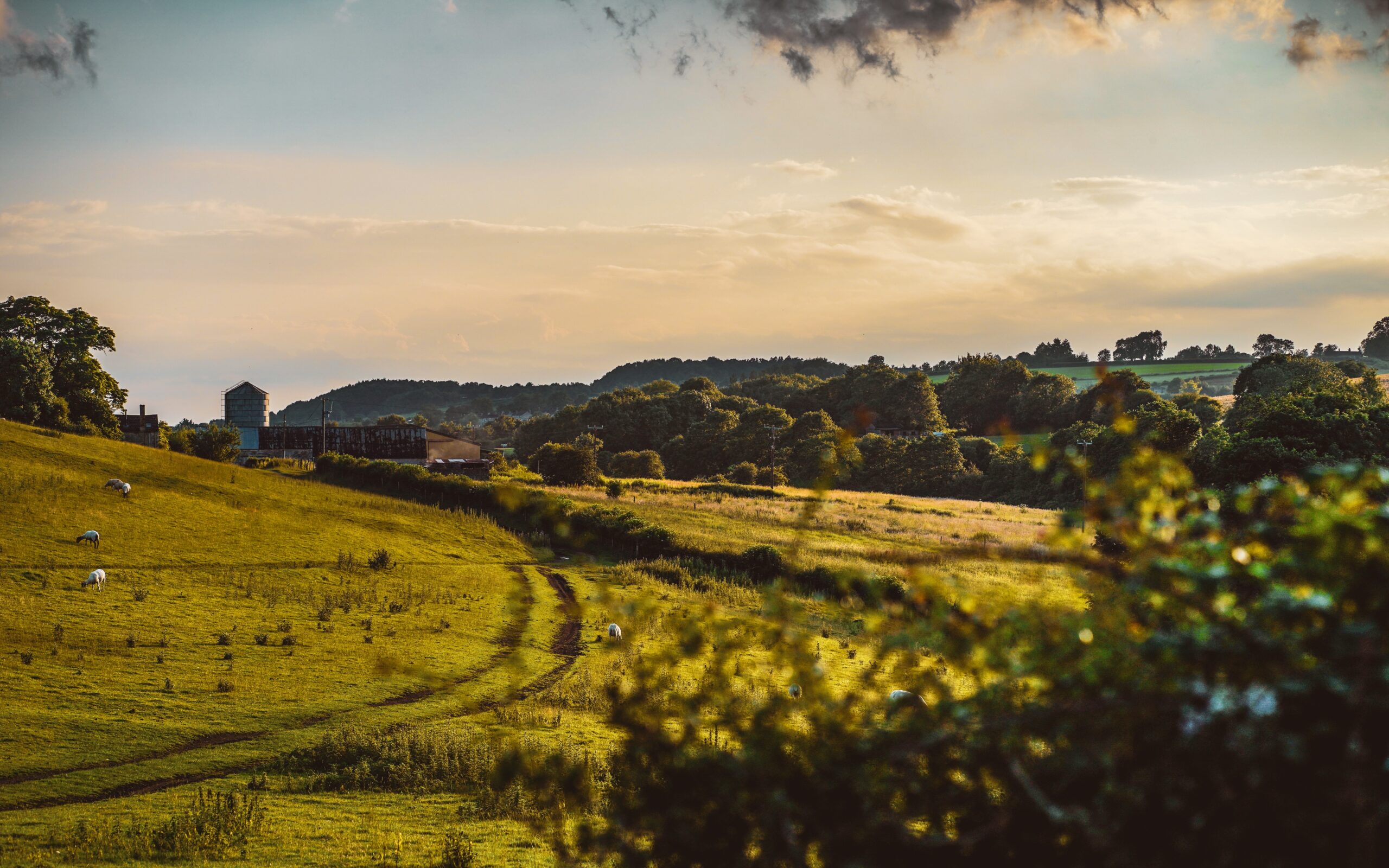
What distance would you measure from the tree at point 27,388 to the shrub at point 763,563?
51.0 metres

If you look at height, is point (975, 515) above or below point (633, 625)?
below

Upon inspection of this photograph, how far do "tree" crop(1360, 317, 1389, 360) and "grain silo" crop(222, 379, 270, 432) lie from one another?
219 meters

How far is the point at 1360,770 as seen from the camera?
3.09 m

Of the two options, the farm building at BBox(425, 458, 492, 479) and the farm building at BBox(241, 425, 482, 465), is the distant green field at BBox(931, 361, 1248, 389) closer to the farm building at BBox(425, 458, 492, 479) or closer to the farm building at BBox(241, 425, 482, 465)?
the farm building at BBox(425, 458, 492, 479)

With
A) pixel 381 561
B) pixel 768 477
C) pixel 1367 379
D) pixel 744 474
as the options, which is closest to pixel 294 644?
pixel 381 561

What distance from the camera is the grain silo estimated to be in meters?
112

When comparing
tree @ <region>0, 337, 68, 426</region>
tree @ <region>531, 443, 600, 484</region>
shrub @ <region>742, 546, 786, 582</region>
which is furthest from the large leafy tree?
shrub @ <region>742, 546, 786, 582</region>

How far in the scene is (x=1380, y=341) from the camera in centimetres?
19300

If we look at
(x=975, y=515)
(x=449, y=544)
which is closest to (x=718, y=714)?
(x=449, y=544)

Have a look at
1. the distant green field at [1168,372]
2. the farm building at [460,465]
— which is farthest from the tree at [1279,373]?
the distant green field at [1168,372]

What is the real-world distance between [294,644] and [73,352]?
61417 mm

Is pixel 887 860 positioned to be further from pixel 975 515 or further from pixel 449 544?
pixel 975 515

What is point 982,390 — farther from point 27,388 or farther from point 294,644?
point 294,644

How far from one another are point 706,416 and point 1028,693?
133229 millimetres
